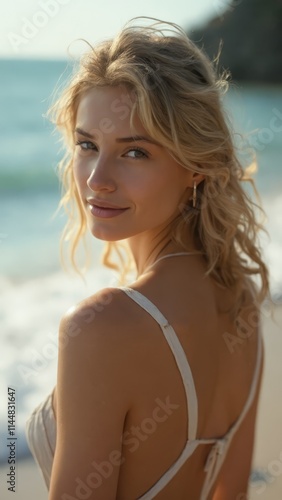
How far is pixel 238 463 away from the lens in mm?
2621

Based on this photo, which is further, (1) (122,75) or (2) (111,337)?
(1) (122,75)

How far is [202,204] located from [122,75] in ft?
1.75

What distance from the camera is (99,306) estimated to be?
6.48 feet

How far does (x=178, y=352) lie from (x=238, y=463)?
761mm

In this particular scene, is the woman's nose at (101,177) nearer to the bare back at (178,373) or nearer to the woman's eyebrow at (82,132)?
the woman's eyebrow at (82,132)

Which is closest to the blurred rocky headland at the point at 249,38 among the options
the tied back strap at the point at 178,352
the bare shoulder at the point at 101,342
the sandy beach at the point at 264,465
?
the sandy beach at the point at 264,465

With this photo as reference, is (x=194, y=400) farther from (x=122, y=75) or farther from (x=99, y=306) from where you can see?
(x=122, y=75)

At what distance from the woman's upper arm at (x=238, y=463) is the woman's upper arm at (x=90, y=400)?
27.0 inches

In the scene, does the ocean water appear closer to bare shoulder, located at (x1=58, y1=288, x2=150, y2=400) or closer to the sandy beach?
the sandy beach

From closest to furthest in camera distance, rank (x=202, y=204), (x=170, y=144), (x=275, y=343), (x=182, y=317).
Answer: (x=182, y=317), (x=170, y=144), (x=202, y=204), (x=275, y=343)

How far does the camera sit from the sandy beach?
4008mm

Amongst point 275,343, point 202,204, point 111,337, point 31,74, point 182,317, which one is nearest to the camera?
point 111,337

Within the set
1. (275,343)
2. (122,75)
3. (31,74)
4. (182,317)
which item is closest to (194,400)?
(182,317)

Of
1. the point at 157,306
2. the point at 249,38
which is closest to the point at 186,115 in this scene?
the point at 157,306
